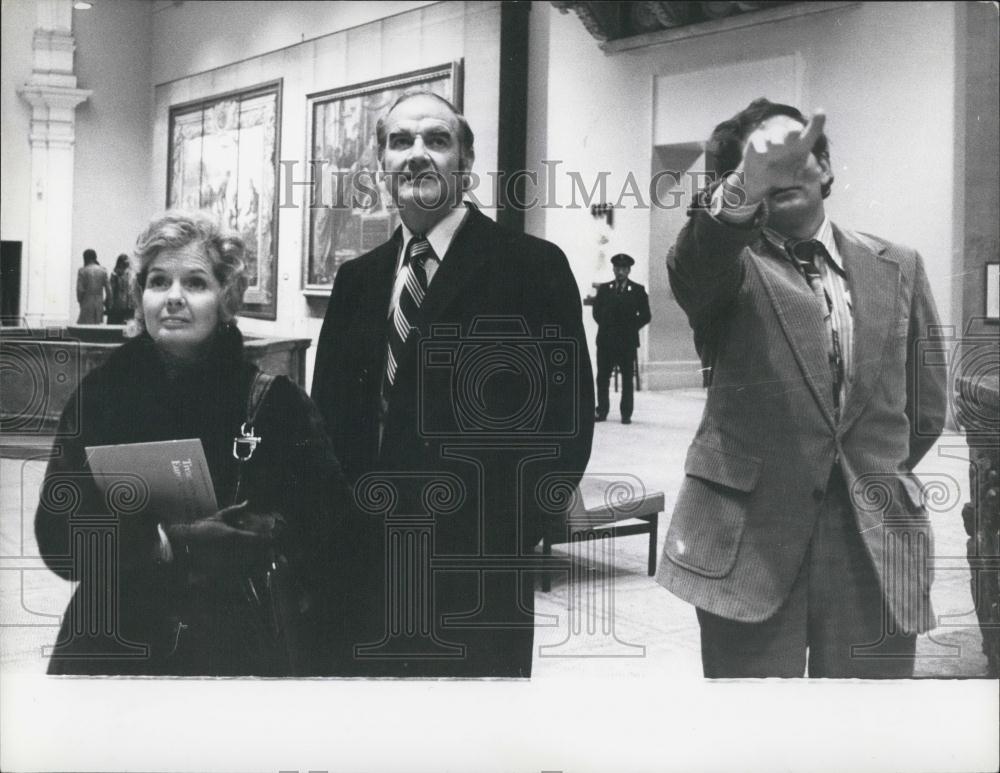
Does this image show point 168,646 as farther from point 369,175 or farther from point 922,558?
point 922,558

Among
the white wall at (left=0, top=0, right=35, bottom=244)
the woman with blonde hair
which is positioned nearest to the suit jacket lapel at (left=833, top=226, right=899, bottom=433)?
the woman with blonde hair

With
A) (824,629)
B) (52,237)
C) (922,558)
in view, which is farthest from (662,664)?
(52,237)

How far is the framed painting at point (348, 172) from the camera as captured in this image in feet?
10.8

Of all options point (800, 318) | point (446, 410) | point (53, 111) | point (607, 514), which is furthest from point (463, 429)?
point (53, 111)

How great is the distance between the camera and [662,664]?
3301mm

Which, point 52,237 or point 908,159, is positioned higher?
point 908,159

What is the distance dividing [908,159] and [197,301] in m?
2.09

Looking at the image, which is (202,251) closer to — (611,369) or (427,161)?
(427,161)

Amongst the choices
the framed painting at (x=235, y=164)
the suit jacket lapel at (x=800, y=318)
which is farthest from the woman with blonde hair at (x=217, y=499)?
the suit jacket lapel at (x=800, y=318)

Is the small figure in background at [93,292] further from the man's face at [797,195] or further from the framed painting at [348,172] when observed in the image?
the man's face at [797,195]

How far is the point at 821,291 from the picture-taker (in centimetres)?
307

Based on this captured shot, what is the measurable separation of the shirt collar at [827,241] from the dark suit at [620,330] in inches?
16.3

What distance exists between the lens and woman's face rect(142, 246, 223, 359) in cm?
311

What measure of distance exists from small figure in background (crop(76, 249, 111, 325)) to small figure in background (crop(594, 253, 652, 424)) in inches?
58.3
